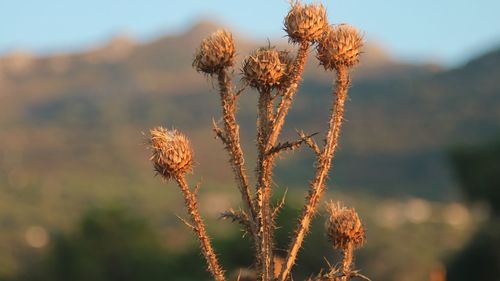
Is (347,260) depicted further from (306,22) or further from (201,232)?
(306,22)

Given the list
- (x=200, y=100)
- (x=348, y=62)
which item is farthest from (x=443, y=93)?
(x=348, y=62)

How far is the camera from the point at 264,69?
4.24m

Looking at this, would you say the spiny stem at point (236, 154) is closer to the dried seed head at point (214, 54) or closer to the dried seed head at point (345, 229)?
the dried seed head at point (214, 54)

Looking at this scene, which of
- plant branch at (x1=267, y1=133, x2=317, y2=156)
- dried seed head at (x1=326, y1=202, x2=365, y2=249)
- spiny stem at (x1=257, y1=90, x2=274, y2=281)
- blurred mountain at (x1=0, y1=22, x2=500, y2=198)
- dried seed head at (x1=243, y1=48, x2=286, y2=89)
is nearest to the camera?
spiny stem at (x1=257, y1=90, x2=274, y2=281)

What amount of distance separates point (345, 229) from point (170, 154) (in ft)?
3.17

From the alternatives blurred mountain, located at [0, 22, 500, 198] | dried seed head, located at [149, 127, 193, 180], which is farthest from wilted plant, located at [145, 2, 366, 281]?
blurred mountain, located at [0, 22, 500, 198]

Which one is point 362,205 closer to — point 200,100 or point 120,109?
point 200,100

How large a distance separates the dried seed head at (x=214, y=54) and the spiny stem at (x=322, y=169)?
20.6 inches

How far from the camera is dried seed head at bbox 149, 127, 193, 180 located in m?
4.14

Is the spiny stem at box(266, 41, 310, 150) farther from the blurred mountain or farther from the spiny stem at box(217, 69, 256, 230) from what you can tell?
the blurred mountain

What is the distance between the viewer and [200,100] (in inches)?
7008

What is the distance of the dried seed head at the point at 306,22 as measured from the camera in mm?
4230

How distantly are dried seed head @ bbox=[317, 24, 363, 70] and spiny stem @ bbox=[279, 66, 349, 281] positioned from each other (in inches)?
1.7

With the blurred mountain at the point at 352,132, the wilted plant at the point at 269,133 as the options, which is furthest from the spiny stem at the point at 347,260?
the blurred mountain at the point at 352,132
